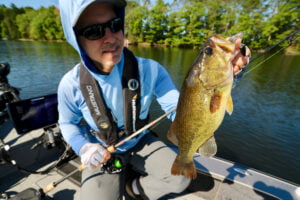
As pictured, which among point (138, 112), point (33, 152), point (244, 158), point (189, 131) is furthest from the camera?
point (244, 158)

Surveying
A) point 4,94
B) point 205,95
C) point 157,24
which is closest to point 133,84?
point 205,95

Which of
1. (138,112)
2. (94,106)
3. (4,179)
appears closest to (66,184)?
(4,179)

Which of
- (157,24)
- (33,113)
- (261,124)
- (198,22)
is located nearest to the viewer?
(33,113)

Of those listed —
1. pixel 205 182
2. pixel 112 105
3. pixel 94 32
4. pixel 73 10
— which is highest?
pixel 73 10

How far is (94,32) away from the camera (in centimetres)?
168

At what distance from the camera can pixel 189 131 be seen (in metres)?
1.63

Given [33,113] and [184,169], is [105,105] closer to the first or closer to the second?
[184,169]

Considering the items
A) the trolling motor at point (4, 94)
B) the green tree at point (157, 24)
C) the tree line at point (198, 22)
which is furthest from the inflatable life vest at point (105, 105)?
the green tree at point (157, 24)

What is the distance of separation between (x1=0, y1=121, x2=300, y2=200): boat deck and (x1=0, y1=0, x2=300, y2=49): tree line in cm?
2315

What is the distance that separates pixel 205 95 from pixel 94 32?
4.02 feet

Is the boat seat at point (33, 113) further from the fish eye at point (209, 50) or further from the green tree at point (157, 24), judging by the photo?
the green tree at point (157, 24)

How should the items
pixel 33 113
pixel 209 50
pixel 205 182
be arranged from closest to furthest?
pixel 209 50 < pixel 205 182 < pixel 33 113

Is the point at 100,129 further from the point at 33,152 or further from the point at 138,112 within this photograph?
the point at 33,152

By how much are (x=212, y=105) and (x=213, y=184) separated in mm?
1597
